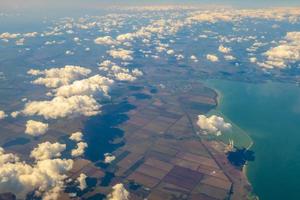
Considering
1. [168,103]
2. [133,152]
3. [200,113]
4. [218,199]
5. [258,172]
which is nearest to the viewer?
[218,199]

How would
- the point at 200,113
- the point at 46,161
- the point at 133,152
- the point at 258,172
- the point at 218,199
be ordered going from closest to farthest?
1. the point at 218,199
2. the point at 46,161
3. the point at 258,172
4. the point at 133,152
5. the point at 200,113

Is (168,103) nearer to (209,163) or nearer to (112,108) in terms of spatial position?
(112,108)

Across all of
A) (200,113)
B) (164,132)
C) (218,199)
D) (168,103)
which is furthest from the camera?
(168,103)

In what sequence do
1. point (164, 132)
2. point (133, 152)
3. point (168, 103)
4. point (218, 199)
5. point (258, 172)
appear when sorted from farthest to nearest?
1. point (168, 103)
2. point (164, 132)
3. point (133, 152)
4. point (258, 172)
5. point (218, 199)

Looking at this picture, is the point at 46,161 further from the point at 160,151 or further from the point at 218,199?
the point at 218,199

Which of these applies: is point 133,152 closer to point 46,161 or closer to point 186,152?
point 186,152

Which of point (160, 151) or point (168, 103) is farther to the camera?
point (168, 103)

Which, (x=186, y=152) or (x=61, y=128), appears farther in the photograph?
(x=61, y=128)

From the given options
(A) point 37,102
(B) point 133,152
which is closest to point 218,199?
(B) point 133,152

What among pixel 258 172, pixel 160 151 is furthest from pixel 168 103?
pixel 258 172
